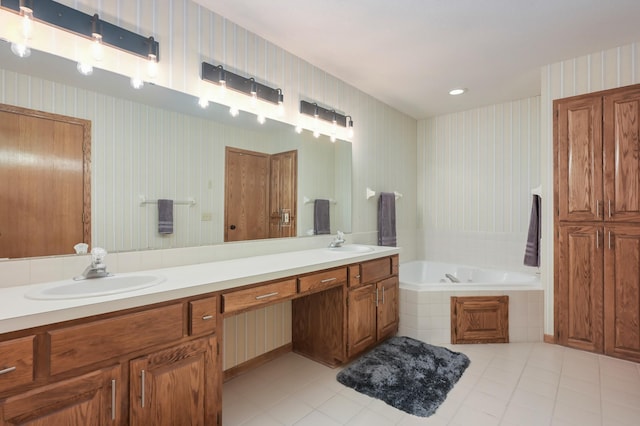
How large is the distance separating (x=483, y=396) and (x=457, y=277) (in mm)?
2026

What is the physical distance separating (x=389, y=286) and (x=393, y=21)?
2062 millimetres

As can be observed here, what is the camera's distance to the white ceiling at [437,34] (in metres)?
1.98

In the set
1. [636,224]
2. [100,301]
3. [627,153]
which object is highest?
[627,153]

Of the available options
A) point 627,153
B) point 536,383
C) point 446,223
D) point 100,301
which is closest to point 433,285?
point 536,383

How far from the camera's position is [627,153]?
2463 mm

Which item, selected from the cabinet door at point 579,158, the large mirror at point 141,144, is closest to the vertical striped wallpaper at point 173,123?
the large mirror at point 141,144

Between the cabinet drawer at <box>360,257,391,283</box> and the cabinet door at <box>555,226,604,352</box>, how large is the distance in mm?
1518

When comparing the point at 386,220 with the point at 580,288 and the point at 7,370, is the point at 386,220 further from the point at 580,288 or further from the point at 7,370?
the point at 7,370

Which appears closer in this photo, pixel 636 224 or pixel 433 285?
pixel 636 224

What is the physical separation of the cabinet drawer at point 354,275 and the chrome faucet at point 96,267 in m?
1.52

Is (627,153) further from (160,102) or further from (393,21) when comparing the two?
(160,102)

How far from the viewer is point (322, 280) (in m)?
2.11

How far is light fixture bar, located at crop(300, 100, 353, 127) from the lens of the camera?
8.77 ft

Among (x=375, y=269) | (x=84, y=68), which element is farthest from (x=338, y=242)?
(x=84, y=68)
